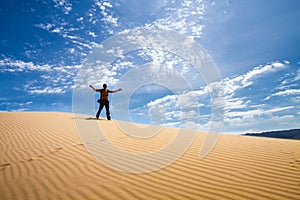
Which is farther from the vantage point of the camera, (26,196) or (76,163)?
(76,163)

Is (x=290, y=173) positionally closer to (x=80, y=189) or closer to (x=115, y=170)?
(x=115, y=170)

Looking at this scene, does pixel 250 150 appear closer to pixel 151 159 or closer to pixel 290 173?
pixel 290 173

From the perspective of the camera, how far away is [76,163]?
4473 mm

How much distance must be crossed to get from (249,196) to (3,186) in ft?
12.0

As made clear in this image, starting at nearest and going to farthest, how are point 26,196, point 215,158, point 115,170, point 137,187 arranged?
Result: point 26,196
point 137,187
point 115,170
point 215,158

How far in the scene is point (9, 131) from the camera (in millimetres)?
8453

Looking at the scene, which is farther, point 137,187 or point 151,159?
point 151,159

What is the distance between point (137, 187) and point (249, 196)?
1.55 m

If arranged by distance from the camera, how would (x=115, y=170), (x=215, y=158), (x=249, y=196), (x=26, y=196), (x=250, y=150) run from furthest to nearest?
(x=250, y=150) → (x=215, y=158) → (x=115, y=170) → (x=26, y=196) → (x=249, y=196)

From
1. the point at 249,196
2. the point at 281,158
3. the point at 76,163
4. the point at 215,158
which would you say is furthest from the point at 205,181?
the point at 76,163

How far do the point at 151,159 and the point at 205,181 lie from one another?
4.93 ft

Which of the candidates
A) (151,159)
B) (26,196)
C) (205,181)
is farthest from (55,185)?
(205,181)

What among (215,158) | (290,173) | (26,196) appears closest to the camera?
(26,196)

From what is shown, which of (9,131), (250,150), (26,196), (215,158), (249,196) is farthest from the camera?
(9,131)
